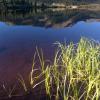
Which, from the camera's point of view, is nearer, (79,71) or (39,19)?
(79,71)

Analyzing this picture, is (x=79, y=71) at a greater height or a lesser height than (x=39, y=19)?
greater

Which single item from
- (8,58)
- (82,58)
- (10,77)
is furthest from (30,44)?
(82,58)

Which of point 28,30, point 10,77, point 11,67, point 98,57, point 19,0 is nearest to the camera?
point 98,57

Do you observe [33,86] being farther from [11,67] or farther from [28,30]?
[28,30]

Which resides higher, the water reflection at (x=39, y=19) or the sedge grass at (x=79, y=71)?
the sedge grass at (x=79, y=71)

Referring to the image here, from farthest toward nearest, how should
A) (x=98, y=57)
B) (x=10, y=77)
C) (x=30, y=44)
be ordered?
1. (x=30, y=44)
2. (x=10, y=77)
3. (x=98, y=57)

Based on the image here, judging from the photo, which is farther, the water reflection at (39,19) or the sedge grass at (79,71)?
the water reflection at (39,19)

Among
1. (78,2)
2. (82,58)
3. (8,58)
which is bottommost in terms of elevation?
(78,2)

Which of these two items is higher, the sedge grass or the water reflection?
the sedge grass

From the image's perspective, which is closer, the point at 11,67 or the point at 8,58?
the point at 11,67

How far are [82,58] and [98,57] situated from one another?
42cm

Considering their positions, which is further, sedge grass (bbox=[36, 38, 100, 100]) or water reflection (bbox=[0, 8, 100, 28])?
water reflection (bbox=[0, 8, 100, 28])

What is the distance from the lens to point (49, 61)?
8.23m

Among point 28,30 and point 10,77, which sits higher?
point 10,77
